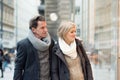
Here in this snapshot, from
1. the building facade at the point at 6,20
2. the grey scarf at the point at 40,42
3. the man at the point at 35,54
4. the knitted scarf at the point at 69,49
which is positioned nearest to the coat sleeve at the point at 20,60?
the man at the point at 35,54

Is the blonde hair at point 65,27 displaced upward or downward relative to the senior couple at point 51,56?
upward

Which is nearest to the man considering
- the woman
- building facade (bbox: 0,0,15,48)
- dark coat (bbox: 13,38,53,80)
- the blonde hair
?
dark coat (bbox: 13,38,53,80)

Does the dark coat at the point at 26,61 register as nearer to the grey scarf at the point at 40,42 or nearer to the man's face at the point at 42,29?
the grey scarf at the point at 40,42

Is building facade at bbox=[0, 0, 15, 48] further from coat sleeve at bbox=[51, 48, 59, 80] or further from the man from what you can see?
coat sleeve at bbox=[51, 48, 59, 80]

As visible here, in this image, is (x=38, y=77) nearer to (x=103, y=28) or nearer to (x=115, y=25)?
(x=115, y=25)

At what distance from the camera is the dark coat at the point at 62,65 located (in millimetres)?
4695

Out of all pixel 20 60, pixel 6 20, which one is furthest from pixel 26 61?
pixel 6 20

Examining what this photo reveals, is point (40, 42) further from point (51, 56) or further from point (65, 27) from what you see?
point (65, 27)

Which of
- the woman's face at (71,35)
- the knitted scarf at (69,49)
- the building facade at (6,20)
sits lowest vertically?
the knitted scarf at (69,49)

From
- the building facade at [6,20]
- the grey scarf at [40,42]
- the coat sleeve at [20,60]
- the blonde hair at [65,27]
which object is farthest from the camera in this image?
the building facade at [6,20]

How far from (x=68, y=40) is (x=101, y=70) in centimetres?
601

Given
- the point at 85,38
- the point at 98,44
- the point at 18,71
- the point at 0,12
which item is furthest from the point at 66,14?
the point at 18,71

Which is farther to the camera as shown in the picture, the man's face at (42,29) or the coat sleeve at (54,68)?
the man's face at (42,29)

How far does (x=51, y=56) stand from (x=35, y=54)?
0.18 m
